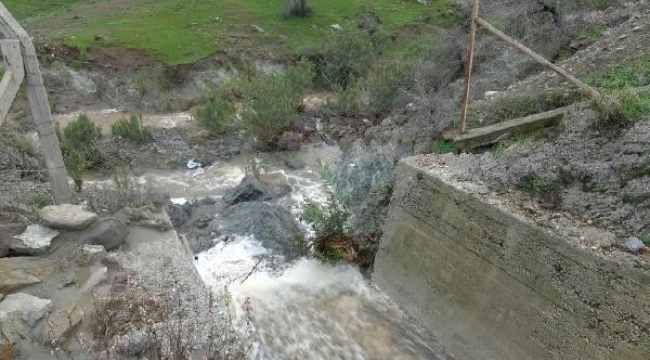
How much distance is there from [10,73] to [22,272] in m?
1.73

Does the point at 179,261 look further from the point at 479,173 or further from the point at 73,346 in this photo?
the point at 479,173

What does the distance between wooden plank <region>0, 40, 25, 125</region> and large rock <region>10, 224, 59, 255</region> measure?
1068mm

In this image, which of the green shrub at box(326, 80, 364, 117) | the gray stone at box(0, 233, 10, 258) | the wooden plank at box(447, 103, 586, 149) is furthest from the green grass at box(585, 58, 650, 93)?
the green shrub at box(326, 80, 364, 117)

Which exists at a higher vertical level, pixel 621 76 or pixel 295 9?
pixel 621 76

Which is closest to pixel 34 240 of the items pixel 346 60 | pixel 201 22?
pixel 346 60

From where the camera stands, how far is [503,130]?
5.63 metres

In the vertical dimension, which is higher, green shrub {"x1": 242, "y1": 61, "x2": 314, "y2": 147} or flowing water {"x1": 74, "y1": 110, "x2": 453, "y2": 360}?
green shrub {"x1": 242, "y1": 61, "x2": 314, "y2": 147}

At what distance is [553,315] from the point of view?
4.06 m

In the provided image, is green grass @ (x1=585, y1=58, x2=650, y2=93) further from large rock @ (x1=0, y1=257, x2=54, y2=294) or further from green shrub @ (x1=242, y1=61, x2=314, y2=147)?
green shrub @ (x1=242, y1=61, x2=314, y2=147)

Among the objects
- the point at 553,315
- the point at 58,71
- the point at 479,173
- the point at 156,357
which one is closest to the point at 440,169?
the point at 479,173

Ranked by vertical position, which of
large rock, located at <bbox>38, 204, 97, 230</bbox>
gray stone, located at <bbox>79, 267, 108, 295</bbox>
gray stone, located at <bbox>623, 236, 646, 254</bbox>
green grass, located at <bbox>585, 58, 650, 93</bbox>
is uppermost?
green grass, located at <bbox>585, 58, 650, 93</bbox>

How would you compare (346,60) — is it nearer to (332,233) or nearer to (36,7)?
(332,233)

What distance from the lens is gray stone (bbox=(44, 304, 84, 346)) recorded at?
3842 mm

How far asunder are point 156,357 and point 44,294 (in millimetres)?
1303
